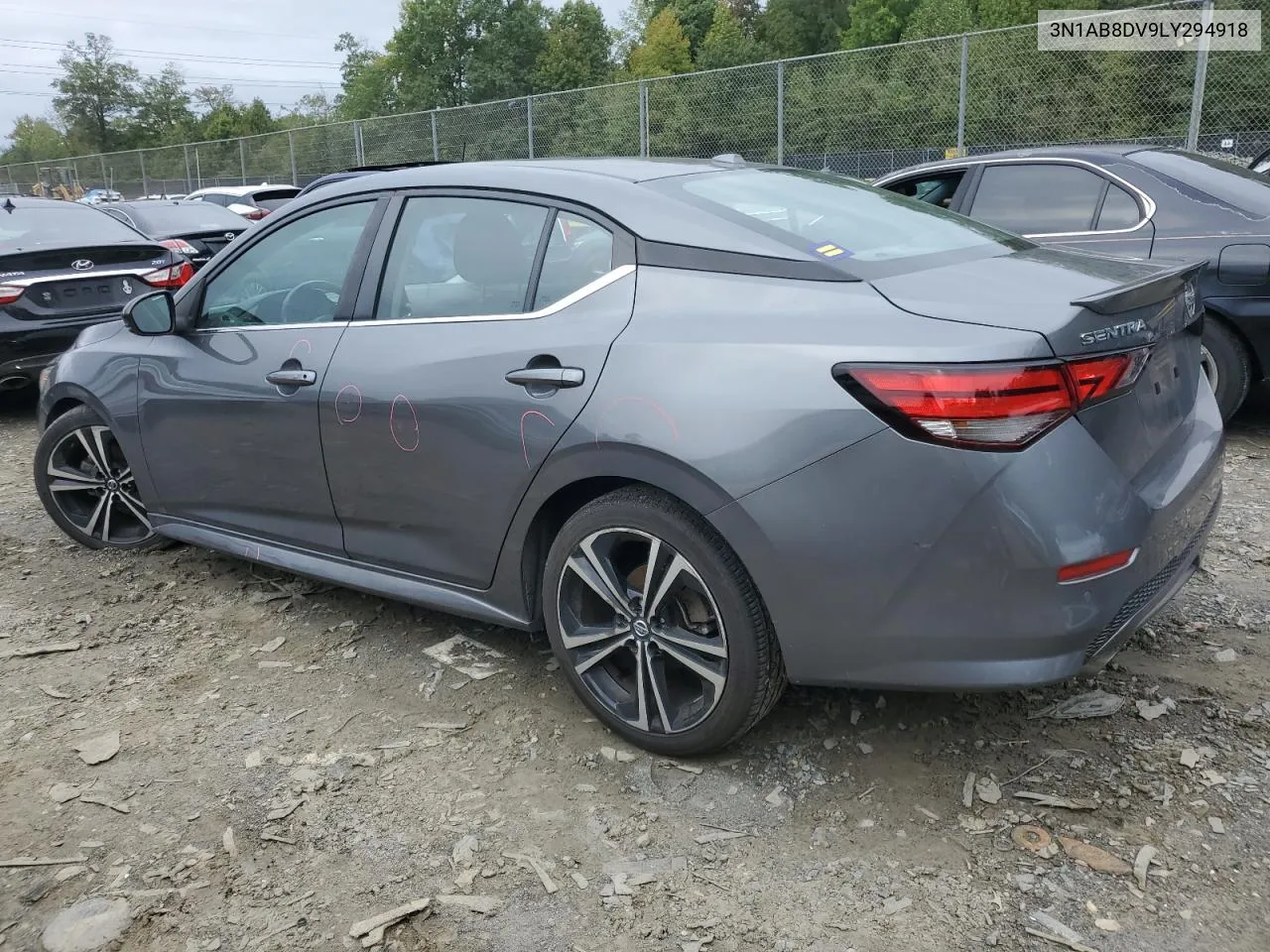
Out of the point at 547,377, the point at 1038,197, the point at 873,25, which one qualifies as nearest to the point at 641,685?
the point at 547,377

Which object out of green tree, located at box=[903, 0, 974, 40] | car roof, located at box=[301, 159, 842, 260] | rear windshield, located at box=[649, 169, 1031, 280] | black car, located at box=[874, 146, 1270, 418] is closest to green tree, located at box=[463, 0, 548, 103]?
green tree, located at box=[903, 0, 974, 40]

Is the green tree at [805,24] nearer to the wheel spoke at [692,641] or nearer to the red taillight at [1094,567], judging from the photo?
the wheel spoke at [692,641]

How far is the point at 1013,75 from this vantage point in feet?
43.7

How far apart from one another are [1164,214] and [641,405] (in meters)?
4.11

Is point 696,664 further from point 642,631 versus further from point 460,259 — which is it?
point 460,259

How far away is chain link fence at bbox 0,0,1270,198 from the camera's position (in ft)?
40.7

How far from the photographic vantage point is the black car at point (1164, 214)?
5.17m

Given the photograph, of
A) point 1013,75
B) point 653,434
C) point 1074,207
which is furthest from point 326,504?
point 1013,75

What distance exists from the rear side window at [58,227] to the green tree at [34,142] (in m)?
90.5

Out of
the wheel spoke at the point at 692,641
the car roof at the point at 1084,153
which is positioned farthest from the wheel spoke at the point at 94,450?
the car roof at the point at 1084,153

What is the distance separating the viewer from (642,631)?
277 centimetres

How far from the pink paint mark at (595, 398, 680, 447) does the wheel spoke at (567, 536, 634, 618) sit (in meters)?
0.33

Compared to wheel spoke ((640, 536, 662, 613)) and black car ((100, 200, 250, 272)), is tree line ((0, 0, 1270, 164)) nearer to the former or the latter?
black car ((100, 200, 250, 272))

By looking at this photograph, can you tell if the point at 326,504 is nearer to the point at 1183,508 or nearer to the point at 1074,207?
the point at 1183,508
